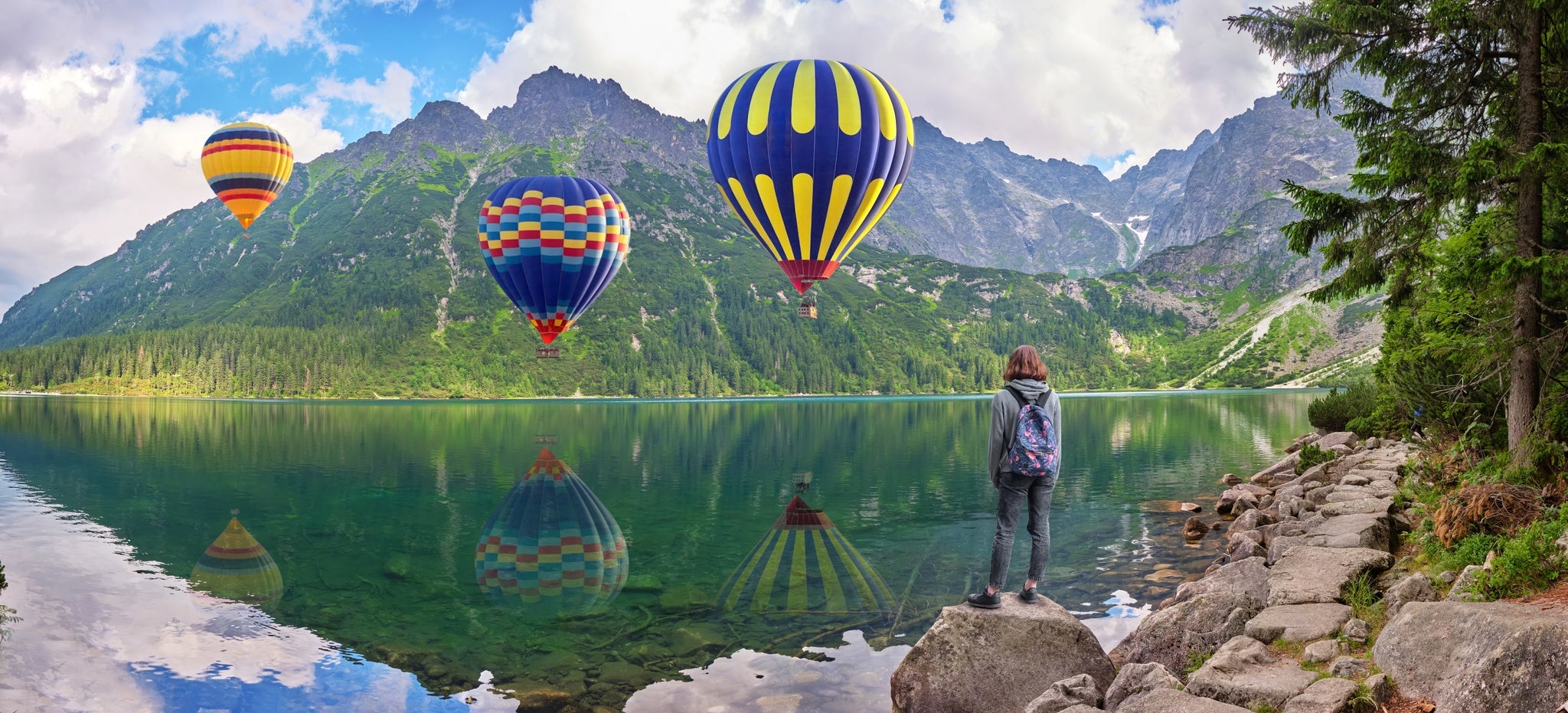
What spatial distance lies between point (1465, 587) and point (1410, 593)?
0.56m

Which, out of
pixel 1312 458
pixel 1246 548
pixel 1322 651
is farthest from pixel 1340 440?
pixel 1322 651

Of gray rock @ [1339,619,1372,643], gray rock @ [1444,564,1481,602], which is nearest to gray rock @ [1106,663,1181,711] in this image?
gray rock @ [1339,619,1372,643]

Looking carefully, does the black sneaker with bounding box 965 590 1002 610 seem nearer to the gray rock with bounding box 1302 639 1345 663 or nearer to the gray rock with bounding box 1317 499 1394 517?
the gray rock with bounding box 1302 639 1345 663

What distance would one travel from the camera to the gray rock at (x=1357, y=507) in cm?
1716

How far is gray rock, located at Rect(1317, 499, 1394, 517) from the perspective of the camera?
17156mm

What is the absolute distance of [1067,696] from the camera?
34.5ft

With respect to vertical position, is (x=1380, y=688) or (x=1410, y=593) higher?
(x=1410, y=593)

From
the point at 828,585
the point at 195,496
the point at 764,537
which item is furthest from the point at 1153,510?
the point at 195,496

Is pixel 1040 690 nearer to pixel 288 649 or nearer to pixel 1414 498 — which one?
pixel 1414 498

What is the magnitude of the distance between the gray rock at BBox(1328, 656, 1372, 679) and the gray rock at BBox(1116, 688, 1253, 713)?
1.12m

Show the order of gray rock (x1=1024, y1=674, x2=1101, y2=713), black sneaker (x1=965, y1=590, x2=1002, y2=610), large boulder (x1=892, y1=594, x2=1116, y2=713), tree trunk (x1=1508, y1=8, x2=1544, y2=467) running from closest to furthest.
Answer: gray rock (x1=1024, y1=674, x2=1101, y2=713), large boulder (x1=892, y1=594, x2=1116, y2=713), black sneaker (x1=965, y1=590, x2=1002, y2=610), tree trunk (x1=1508, y1=8, x2=1544, y2=467)

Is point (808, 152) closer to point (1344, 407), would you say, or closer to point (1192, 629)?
point (1344, 407)

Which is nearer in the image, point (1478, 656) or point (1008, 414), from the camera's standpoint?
point (1478, 656)

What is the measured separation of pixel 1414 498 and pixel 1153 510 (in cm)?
1513
